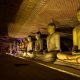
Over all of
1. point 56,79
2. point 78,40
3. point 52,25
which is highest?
point 52,25

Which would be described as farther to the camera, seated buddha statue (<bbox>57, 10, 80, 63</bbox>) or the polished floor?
seated buddha statue (<bbox>57, 10, 80, 63</bbox>)

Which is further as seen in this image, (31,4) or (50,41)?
(50,41)

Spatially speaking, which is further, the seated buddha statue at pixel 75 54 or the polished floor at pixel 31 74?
the seated buddha statue at pixel 75 54

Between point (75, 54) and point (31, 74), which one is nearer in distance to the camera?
point (31, 74)

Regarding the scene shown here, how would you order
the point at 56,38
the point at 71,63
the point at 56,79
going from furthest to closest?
1. the point at 56,38
2. the point at 71,63
3. the point at 56,79

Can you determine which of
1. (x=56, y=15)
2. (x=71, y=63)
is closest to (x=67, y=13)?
(x=56, y=15)

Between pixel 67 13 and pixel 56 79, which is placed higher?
pixel 67 13

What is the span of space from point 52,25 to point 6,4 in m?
1.84

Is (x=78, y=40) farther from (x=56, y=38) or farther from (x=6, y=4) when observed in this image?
(x=6, y=4)

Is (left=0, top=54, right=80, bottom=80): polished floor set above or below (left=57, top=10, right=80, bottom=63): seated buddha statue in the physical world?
below

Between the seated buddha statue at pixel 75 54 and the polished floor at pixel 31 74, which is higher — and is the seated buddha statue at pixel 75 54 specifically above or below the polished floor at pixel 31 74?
above

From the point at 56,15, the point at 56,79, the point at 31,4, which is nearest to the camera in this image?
the point at 56,79

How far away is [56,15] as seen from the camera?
480 centimetres

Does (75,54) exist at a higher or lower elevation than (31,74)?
higher
